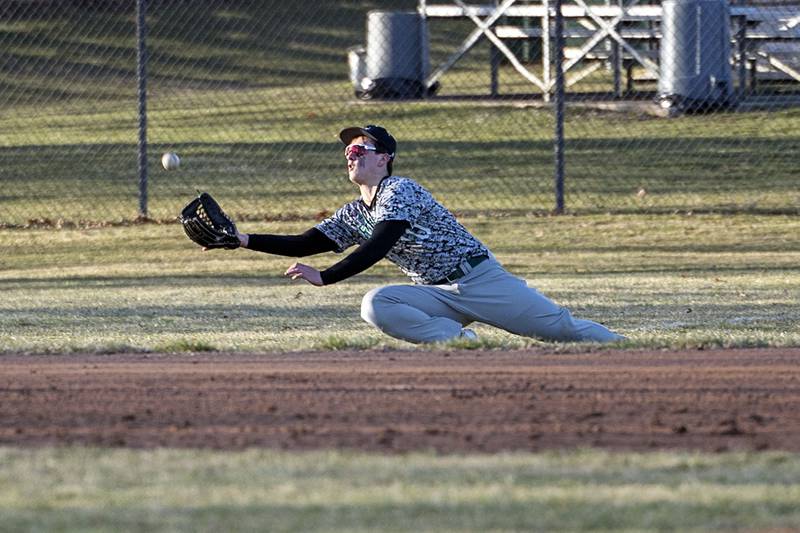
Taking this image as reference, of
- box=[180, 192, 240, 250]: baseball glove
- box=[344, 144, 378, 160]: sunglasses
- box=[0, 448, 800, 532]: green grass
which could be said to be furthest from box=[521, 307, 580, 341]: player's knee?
box=[0, 448, 800, 532]: green grass

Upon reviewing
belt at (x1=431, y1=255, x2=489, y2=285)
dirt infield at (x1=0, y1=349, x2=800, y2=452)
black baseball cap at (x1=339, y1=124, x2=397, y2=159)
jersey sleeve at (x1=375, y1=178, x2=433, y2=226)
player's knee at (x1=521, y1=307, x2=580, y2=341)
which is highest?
black baseball cap at (x1=339, y1=124, x2=397, y2=159)

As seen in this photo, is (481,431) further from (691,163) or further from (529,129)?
(529,129)

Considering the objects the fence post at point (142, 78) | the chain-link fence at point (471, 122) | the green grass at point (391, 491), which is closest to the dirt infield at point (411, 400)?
the green grass at point (391, 491)

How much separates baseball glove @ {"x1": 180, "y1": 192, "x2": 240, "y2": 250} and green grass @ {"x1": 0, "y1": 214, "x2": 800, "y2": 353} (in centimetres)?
55

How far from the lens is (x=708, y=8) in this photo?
57.5ft

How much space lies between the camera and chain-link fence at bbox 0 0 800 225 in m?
15.9

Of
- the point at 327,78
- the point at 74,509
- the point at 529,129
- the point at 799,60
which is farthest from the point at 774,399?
the point at 327,78

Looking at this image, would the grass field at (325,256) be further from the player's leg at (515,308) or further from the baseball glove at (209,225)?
the baseball glove at (209,225)

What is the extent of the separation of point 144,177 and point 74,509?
998 cm

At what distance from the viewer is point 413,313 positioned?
7992 mm

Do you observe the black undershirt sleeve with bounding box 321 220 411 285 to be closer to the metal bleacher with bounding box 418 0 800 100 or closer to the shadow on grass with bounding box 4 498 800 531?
the shadow on grass with bounding box 4 498 800 531

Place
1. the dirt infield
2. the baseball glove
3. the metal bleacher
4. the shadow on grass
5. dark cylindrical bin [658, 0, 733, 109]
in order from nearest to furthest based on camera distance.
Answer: the shadow on grass < the dirt infield < the baseball glove < dark cylindrical bin [658, 0, 733, 109] < the metal bleacher

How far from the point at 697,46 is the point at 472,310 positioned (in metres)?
10.3

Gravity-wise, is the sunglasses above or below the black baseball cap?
below
